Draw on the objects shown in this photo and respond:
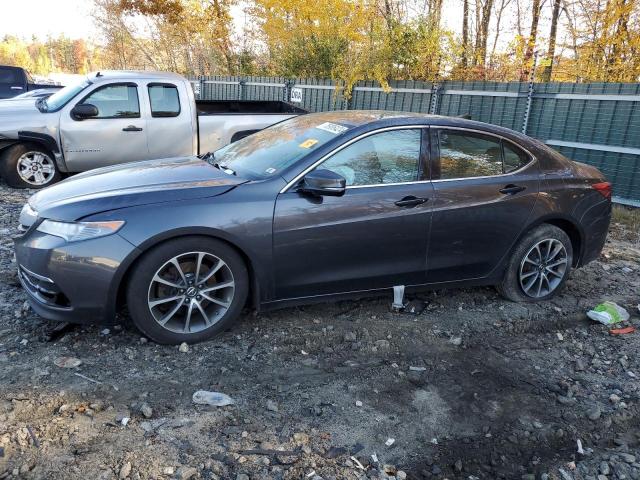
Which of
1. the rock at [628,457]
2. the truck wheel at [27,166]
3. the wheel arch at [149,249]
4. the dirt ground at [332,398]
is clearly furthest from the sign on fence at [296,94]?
the rock at [628,457]

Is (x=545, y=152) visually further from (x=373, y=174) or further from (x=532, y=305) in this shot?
(x=373, y=174)

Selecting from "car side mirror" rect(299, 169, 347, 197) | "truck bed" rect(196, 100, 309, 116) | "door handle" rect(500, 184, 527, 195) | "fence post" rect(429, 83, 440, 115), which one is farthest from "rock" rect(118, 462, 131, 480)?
"fence post" rect(429, 83, 440, 115)

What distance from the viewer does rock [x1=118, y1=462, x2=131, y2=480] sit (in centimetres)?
240

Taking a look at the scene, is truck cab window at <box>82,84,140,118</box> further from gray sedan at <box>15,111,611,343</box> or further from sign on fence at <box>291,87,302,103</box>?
sign on fence at <box>291,87,302,103</box>

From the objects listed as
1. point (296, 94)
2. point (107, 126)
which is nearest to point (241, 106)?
point (107, 126)

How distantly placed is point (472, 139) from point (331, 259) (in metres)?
1.58

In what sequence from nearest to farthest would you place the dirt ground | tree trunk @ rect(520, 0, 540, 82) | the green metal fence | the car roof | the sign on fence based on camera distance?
1. the dirt ground
2. the car roof
3. the green metal fence
4. tree trunk @ rect(520, 0, 540, 82)
5. the sign on fence

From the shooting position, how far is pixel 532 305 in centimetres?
462

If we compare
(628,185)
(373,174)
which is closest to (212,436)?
(373,174)

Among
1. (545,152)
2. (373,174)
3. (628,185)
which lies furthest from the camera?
(628,185)

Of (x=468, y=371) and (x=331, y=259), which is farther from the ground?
(x=331, y=259)

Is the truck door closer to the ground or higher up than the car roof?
closer to the ground

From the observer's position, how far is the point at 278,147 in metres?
4.12

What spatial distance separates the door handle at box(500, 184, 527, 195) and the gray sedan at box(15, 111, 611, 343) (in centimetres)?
1
